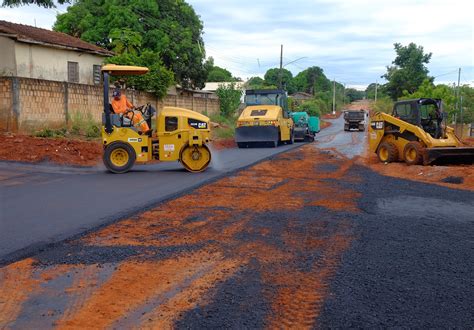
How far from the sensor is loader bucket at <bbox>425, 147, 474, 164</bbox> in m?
13.2

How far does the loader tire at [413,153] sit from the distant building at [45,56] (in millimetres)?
15062

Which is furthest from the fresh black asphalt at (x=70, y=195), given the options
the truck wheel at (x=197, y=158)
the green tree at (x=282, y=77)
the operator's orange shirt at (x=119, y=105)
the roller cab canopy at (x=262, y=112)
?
the green tree at (x=282, y=77)

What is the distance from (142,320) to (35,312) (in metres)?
0.86

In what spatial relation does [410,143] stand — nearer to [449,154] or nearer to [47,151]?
[449,154]

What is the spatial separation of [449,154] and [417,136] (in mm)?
1043

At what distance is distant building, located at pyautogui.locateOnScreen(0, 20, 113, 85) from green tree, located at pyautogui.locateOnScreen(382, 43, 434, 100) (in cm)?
4005

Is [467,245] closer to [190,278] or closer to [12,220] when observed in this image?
[190,278]

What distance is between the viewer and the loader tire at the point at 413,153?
1362cm

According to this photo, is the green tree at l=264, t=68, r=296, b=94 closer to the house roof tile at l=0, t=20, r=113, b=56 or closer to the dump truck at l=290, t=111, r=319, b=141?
the dump truck at l=290, t=111, r=319, b=141

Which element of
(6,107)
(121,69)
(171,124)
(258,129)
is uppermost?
(121,69)

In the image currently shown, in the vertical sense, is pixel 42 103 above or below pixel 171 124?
above

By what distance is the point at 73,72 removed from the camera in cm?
2469

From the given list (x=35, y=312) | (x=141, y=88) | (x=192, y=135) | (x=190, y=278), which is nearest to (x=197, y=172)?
(x=192, y=135)

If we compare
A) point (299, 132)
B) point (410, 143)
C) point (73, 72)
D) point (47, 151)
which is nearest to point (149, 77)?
point (73, 72)
